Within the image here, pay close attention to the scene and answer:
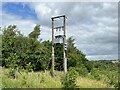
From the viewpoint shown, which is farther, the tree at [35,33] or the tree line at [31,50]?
the tree at [35,33]

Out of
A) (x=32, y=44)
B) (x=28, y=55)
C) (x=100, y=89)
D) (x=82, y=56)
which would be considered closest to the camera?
(x=100, y=89)

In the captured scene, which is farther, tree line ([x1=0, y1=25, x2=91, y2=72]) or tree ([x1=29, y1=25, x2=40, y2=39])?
tree ([x1=29, y1=25, x2=40, y2=39])

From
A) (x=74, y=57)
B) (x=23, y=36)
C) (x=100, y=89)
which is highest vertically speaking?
(x=23, y=36)

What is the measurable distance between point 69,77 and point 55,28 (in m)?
6.00

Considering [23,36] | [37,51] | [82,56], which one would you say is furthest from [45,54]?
[82,56]

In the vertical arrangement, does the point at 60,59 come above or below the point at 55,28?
below

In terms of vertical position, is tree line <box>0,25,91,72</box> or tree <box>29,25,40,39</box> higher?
tree <box>29,25,40,39</box>

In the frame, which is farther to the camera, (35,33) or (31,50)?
(35,33)

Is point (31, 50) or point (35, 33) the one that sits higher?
point (35, 33)

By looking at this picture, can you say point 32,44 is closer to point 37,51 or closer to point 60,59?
point 37,51

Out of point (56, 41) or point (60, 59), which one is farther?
point (60, 59)

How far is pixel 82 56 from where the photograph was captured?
3048cm

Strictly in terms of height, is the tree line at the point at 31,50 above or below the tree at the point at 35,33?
below

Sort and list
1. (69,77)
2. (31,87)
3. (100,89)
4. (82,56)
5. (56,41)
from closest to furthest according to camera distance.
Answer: (69,77) → (31,87) → (100,89) → (56,41) → (82,56)
